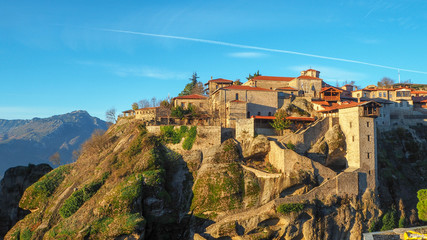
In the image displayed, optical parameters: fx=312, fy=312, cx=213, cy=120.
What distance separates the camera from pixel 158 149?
44000 mm

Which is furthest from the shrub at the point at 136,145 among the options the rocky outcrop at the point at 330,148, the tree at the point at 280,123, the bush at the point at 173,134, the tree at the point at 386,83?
the tree at the point at 386,83

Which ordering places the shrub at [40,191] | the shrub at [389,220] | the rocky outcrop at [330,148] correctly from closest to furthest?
the shrub at [389,220]
the shrub at [40,191]
the rocky outcrop at [330,148]

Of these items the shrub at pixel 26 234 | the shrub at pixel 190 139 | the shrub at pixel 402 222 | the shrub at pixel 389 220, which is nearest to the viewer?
the shrub at pixel 26 234

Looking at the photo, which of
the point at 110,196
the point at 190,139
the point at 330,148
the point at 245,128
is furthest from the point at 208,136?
the point at 330,148

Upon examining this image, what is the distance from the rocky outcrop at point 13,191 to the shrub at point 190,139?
86.3ft

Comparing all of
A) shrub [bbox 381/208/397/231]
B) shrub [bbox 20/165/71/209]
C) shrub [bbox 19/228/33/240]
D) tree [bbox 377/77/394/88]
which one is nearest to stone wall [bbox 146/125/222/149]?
shrub [bbox 20/165/71/209]

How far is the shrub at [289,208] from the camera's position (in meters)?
35.0

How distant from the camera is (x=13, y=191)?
165ft

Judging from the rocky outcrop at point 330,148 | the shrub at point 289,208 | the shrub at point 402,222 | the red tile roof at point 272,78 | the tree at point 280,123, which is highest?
the red tile roof at point 272,78

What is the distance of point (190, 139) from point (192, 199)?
8967 millimetres

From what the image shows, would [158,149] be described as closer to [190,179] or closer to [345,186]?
[190,179]

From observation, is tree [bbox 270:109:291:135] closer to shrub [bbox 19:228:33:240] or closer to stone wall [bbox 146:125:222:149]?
stone wall [bbox 146:125:222:149]

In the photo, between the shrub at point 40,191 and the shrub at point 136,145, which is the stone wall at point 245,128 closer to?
the shrub at point 136,145

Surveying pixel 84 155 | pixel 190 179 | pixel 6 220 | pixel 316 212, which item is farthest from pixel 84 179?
pixel 316 212
